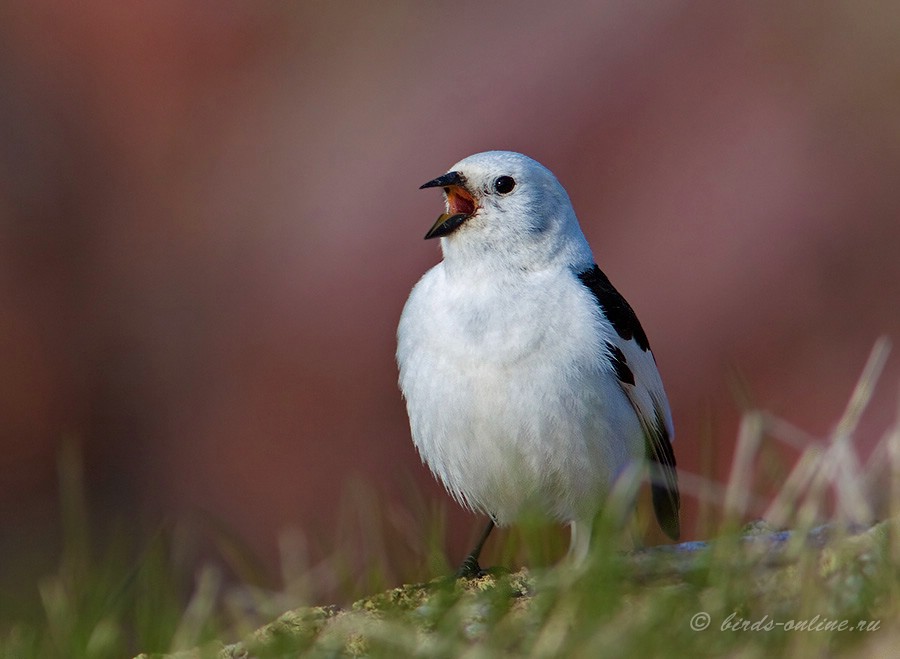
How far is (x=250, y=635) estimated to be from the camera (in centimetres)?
325

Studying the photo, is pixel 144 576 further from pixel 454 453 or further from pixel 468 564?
pixel 468 564

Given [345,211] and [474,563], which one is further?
[345,211]

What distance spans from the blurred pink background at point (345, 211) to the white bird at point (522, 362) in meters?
3.69

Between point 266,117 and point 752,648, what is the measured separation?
27.0 feet

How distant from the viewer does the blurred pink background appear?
869cm

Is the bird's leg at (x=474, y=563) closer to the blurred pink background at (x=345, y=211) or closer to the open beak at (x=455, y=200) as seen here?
the open beak at (x=455, y=200)

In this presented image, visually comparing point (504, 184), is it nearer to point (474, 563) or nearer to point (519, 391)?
point (519, 391)

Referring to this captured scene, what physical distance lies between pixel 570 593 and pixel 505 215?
2.14 m

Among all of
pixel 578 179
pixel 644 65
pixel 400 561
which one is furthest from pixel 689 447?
pixel 400 561

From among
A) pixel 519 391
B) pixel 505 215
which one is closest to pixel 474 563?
pixel 519 391

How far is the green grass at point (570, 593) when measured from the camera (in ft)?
8.84

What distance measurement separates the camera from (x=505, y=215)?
15.6 ft

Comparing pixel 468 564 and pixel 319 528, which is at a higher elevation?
pixel 319 528

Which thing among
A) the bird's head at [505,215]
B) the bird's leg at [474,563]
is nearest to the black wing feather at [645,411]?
the bird's head at [505,215]
